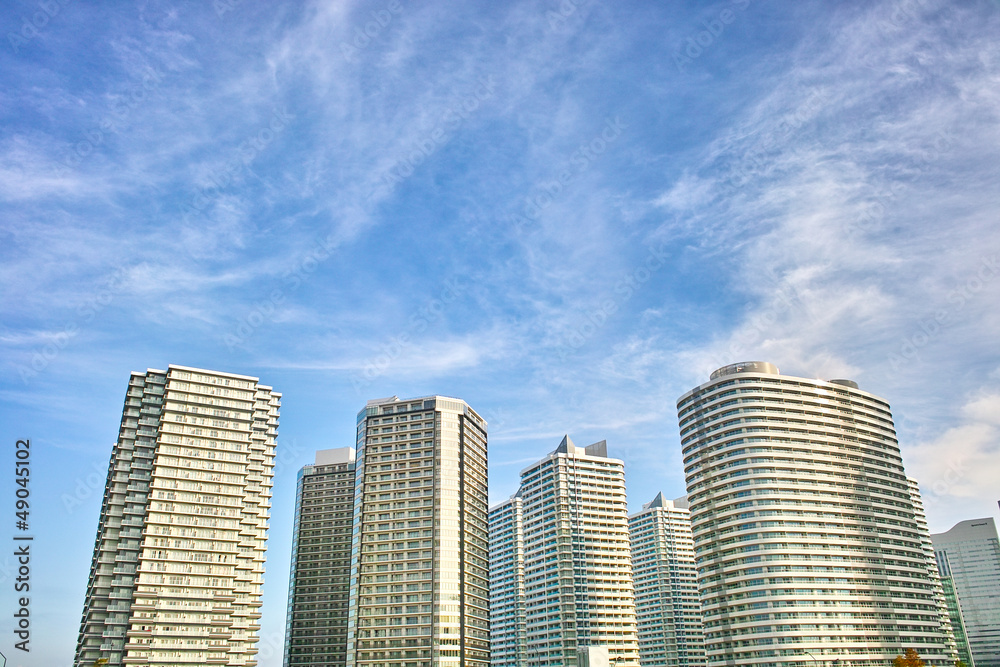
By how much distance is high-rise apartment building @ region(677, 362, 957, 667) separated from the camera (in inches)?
6038

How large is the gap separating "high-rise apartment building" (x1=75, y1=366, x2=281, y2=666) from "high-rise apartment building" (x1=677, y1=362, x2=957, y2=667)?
10355 cm

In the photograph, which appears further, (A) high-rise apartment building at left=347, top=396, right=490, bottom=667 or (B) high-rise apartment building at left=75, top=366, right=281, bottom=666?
(A) high-rise apartment building at left=347, top=396, right=490, bottom=667

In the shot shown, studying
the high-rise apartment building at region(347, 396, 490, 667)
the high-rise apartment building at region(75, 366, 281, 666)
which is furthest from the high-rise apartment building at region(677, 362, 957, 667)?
the high-rise apartment building at region(75, 366, 281, 666)

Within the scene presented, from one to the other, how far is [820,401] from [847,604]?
148 ft

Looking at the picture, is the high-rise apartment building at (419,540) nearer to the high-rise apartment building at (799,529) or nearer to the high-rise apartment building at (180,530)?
the high-rise apartment building at (180,530)

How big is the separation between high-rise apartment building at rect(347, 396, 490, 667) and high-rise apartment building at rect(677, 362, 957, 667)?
5262 cm

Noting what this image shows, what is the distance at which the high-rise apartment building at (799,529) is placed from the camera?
6038 inches

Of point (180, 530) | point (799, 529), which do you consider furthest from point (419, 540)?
point (799, 529)

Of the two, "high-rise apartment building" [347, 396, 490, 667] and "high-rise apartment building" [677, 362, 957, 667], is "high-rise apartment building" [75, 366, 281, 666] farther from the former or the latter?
"high-rise apartment building" [677, 362, 957, 667]

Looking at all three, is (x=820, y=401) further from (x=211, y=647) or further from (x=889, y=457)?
(x=211, y=647)

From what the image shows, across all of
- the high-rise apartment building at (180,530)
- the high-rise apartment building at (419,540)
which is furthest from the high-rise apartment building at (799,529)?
the high-rise apartment building at (180,530)

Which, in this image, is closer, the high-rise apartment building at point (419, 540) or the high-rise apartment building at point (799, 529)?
the high-rise apartment building at point (799, 529)

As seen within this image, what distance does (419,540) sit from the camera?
174m

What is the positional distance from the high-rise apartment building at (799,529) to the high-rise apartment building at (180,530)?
340 feet
